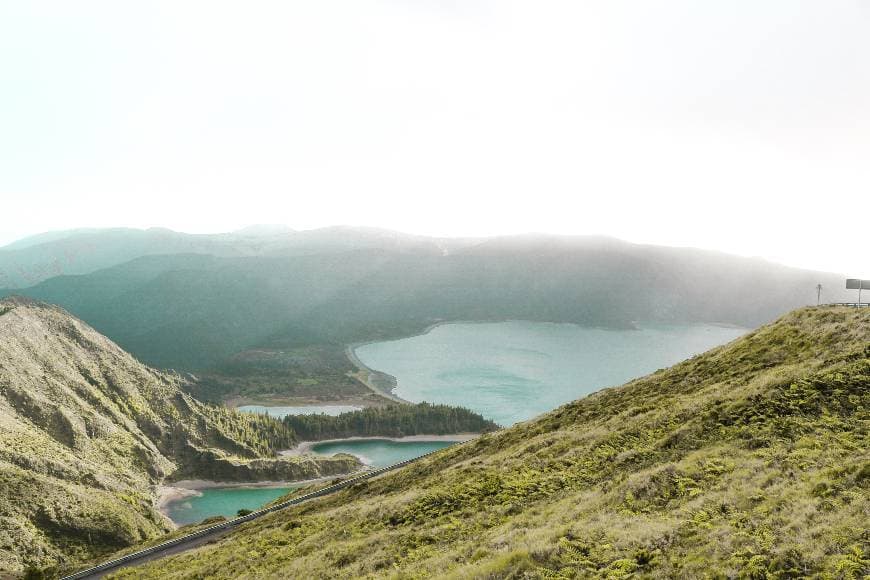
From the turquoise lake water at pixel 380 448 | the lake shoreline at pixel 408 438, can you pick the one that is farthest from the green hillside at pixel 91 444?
the turquoise lake water at pixel 380 448

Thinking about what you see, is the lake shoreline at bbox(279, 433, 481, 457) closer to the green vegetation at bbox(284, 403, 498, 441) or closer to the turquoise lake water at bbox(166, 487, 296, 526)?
the green vegetation at bbox(284, 403, 498, 441)

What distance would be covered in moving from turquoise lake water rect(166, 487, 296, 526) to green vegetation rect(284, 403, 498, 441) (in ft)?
168

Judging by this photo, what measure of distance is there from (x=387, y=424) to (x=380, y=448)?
12641mm

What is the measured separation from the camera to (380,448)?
174125mm

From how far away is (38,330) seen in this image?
133 meters

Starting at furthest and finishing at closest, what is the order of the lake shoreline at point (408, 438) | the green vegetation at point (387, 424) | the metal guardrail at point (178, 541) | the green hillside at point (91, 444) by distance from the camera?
the green vegetation at point (387, 424) → the lake shoreline at point (408, 438) → the green hillside at point (91, 444) → the metal guardrail at point (178, 541)

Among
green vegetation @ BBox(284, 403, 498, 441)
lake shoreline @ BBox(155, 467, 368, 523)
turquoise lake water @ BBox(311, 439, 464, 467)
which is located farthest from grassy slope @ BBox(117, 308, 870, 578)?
green vegetation @ BBox(284, 403, 498, 441)

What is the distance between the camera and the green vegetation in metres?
181

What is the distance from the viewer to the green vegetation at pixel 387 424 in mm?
181250

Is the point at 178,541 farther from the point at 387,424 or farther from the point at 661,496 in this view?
the point at 387,424

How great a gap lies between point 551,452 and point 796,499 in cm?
1895

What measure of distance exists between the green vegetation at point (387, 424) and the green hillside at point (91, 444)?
10539 millimetres

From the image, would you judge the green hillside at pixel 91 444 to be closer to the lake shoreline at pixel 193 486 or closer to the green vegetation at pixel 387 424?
the lake shoreline at pixel 193 486

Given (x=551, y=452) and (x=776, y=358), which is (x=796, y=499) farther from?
(x=776, y=358)
